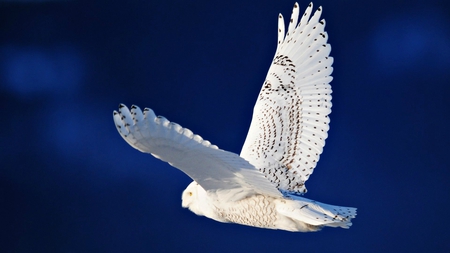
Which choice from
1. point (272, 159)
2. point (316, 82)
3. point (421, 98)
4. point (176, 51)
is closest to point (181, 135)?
point (272, 159)

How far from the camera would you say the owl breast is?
1.79m

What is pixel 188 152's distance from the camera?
1.44 meters

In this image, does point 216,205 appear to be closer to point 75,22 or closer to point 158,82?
point 158,82

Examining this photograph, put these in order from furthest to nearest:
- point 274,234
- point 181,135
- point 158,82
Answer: point 158,82, point 274,234, point 181,135

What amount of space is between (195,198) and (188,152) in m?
0.50

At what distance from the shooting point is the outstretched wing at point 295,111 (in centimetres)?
203

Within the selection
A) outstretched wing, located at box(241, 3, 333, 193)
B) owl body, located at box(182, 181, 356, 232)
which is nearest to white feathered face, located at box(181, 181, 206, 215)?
owl body, located at box(182, 181, 356, 232)

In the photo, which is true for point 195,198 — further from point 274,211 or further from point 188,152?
point 188,152

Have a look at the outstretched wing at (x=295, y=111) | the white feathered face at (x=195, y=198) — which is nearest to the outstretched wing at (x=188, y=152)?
the white feathered face at (x=195, y=198)

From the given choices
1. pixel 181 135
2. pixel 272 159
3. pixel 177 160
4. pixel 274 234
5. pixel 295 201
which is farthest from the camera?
pixel 274 234

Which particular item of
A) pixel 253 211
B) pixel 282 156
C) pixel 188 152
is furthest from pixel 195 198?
pixel 188 152

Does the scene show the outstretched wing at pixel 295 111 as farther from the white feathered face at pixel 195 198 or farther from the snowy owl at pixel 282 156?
the white feathered face at pixel 195 198

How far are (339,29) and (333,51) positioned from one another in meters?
0.11

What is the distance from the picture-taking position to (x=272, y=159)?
6.66ft
